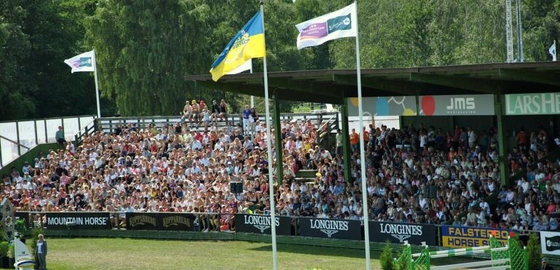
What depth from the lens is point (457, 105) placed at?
104ft

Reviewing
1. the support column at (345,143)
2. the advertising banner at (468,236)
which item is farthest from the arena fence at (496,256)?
the support column at (345,143)

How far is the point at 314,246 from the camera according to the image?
32.8 meters

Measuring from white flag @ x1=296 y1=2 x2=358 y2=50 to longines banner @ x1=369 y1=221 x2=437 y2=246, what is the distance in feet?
26.8

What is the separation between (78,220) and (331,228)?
1072 cm

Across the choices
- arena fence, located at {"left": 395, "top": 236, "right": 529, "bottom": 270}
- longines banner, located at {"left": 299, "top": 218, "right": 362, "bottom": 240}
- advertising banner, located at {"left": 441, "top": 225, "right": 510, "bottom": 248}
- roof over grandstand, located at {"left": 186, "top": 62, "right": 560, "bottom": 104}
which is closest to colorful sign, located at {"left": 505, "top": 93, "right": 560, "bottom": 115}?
roof over grandstand, located at {"left": 186, "top": 62, "right": 560, "bottom": 104}

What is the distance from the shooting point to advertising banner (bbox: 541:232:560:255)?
87.1 ft

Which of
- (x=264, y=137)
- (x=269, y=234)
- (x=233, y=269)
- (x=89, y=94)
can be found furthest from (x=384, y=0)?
(x=233, y=269)

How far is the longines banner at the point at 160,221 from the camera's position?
118 ft

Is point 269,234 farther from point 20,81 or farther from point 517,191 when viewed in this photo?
point 20,81

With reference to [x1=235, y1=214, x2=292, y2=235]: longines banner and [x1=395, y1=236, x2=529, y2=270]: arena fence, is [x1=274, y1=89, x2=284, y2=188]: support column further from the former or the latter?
[x1=395, y1=236, x2=529, y2=270]: arena fence

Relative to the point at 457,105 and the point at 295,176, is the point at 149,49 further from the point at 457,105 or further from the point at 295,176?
the point at 457,105

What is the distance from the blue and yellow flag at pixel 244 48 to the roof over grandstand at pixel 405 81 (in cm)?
712

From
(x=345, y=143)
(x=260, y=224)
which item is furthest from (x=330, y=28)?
(x=260, y=224)

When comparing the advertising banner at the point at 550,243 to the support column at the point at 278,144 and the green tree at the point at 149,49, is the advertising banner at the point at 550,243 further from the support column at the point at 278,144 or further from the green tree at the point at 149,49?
the green tree at the point at 149,49
